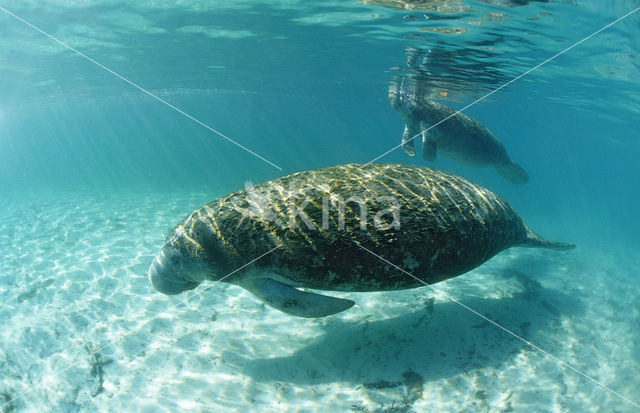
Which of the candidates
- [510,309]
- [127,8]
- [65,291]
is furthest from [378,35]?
[65,291]

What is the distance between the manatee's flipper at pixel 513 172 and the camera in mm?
12367

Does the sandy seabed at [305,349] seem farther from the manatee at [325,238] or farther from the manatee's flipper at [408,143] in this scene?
the manatee's flipper at [408,143]

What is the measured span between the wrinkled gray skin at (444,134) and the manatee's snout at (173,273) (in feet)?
22.8

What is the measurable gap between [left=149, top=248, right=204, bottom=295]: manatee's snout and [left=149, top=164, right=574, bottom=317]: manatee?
0.05 feet

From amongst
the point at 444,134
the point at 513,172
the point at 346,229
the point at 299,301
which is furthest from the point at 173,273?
the point at 513,172

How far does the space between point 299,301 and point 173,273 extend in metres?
1.93

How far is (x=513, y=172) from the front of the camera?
12.6 metres

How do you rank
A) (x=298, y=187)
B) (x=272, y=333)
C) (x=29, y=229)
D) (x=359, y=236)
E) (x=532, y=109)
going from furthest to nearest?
(x=532, y=109) < (x=29, y=229) < (x=272, y=333) < (x=298, y=187) < (x=359, y=236)

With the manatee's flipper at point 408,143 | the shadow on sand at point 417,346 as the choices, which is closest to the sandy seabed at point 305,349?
the shadow on sand at point 417,346

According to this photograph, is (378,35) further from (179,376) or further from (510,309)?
(179,376)

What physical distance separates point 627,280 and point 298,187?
1404 cm

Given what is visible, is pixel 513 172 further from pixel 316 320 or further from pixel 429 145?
pixel 316 320

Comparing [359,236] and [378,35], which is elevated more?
[378,35]

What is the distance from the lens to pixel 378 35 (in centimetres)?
1466
